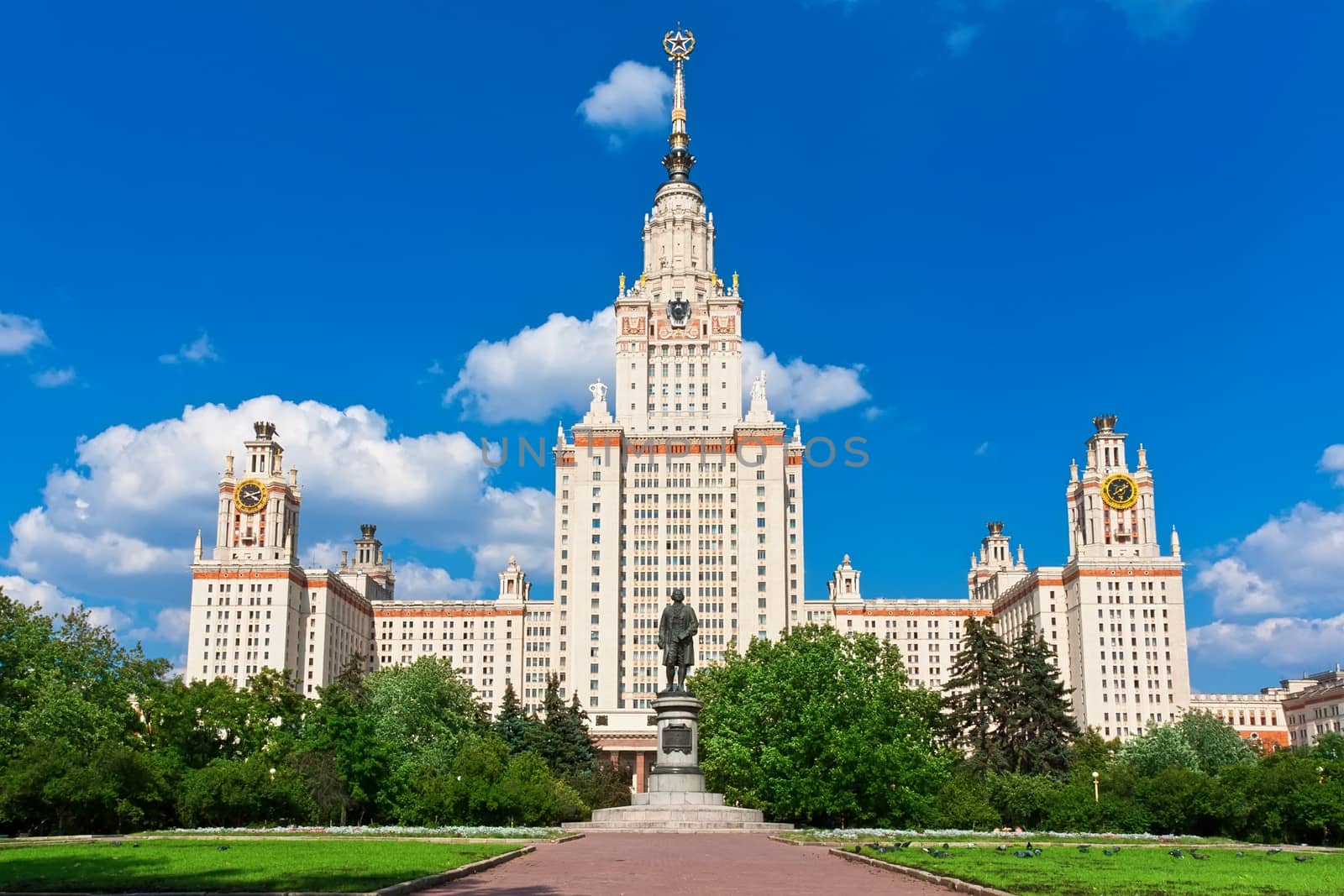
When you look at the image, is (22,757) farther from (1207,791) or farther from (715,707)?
(1207,791)

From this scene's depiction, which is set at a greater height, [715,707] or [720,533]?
[720,533]

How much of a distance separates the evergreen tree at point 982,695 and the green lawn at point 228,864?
5933 centimetres

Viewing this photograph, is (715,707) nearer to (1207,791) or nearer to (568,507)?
(1207,791)

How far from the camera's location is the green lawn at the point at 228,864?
2548 centimetres

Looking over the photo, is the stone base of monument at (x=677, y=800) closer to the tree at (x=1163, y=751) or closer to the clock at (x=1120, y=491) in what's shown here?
the tree at (x=1163, y=751)

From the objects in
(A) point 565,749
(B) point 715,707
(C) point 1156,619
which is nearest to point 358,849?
(B) point 715,707

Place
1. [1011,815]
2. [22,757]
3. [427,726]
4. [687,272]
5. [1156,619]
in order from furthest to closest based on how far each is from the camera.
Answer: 1. [687,272]
2. [1156,619]
3. [427,726]
4. [1011,815]
5. [22,757]

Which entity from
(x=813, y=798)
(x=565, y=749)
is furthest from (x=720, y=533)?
(x=813, y=798)

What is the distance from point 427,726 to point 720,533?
8204 centimetres

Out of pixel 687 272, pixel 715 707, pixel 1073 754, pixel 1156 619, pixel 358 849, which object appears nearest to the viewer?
pixel 358 849

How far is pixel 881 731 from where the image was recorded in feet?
191

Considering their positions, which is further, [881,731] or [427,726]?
[427,726]

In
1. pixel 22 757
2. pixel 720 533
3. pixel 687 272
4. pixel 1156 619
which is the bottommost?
pixel 22 757

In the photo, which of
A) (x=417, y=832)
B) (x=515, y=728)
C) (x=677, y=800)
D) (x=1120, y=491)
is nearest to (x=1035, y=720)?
(x=515, y=728)
